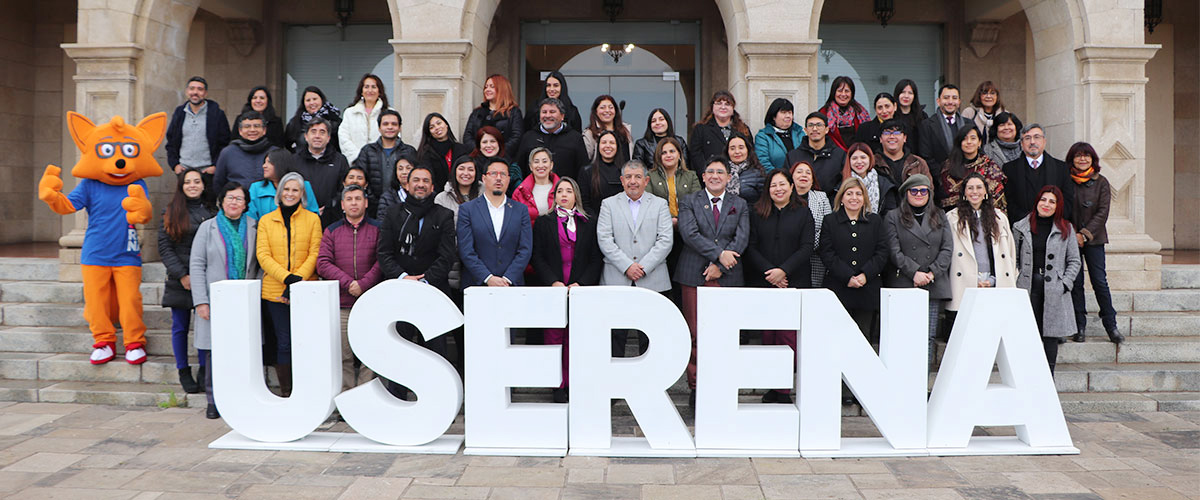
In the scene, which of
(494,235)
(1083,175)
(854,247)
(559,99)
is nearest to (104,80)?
(559,99)

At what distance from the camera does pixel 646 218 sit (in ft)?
18.3

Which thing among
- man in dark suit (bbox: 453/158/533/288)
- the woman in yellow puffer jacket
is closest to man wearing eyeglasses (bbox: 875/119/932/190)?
man in dark suit (bbox: 453/158/533/288)

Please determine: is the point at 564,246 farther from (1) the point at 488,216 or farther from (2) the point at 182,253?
(2) the point at 182,253

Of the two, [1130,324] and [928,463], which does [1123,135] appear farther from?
[928,463]

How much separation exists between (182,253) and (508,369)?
2712mm

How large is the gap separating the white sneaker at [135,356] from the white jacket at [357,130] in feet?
6.98

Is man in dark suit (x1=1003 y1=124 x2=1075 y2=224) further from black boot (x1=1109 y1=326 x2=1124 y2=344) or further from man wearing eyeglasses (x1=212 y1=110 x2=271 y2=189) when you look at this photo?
man wearing eyeglasses (x1=212 y1=110 x2=271 y2=189)

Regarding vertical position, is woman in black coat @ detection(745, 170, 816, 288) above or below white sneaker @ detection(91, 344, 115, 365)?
above

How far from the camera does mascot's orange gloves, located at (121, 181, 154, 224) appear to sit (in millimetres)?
6035

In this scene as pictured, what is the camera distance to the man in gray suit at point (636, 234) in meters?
5.55

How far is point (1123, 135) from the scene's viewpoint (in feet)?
24.9

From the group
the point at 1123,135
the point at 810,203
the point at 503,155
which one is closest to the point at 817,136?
the point at 810,203

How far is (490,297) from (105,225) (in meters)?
3.39

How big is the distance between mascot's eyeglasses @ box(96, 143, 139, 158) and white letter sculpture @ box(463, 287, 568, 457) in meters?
3.37
